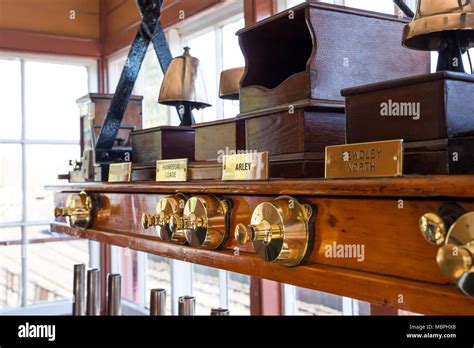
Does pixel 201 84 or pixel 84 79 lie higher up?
pixel 84 79

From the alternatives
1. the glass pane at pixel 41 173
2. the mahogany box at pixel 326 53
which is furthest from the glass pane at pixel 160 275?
the mahogany box at pixel 326 53

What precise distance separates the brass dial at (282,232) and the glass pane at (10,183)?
2.95 metres

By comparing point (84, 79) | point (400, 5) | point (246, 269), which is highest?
point (84, 79)

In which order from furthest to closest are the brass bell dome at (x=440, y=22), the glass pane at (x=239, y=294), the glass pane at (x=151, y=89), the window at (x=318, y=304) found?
the glass pane at (x=151, y=89) < the glass pane at (x=239, y=294) < the window at (x=318, y=304) < the brass bell dome at (x=440, y=22)

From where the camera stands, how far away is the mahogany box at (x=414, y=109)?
663 millimetres

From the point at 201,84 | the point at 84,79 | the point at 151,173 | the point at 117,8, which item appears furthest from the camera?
the point at 84,79

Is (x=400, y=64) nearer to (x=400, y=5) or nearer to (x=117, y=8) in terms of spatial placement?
(x=400, y=5)

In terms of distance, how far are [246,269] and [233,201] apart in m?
0.12

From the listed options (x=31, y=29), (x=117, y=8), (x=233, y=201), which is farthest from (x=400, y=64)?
(x=31, y=29)

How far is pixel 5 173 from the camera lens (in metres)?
3.37

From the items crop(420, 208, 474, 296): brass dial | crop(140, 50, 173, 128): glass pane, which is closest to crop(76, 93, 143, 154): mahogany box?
crop(140, 50, 173, 128): glass pane

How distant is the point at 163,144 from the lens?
1.36 meters

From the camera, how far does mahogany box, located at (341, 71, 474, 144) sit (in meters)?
0.66

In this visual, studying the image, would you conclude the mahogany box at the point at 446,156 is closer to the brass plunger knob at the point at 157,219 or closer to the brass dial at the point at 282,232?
the brass dial at the point at 282,232
